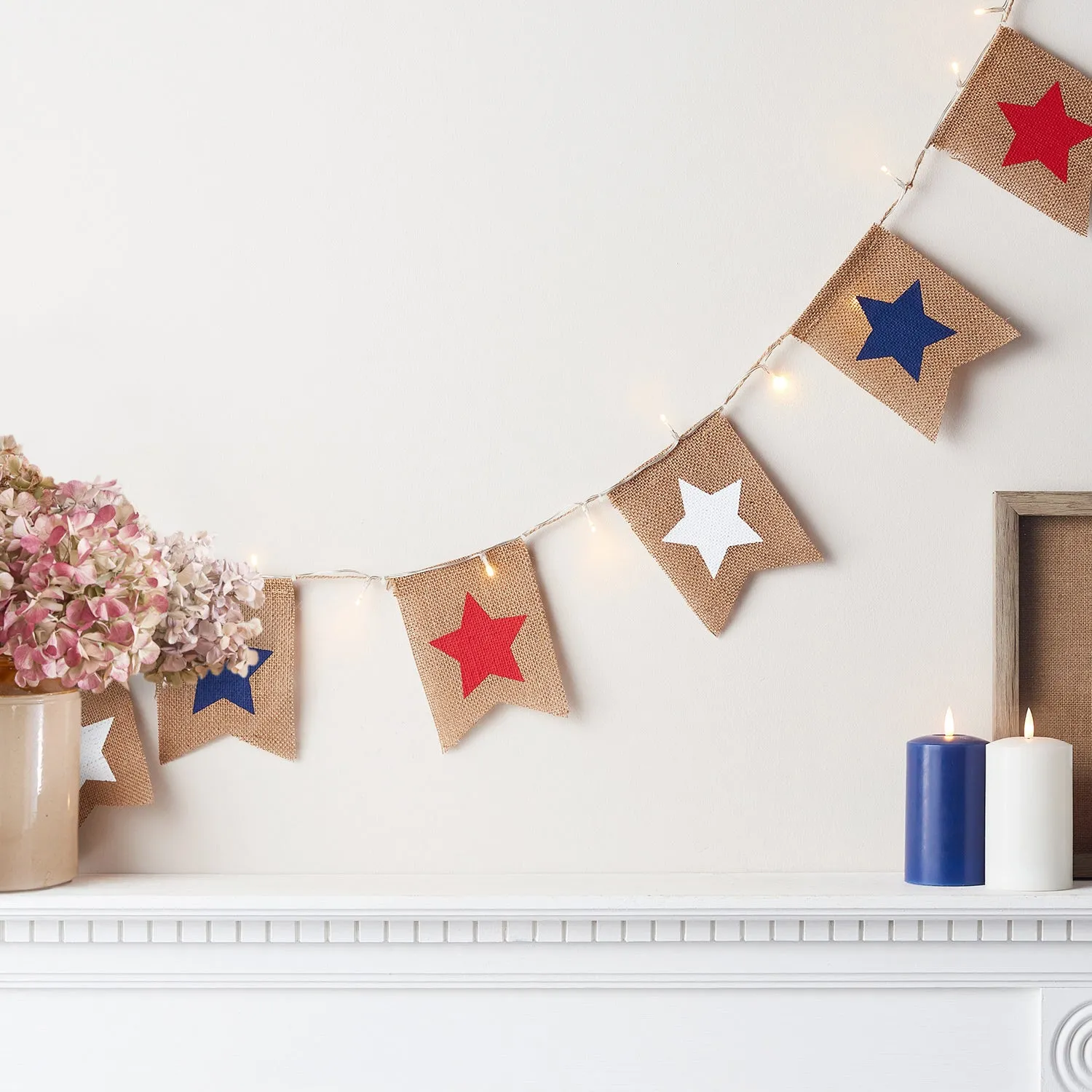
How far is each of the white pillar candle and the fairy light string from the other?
1.38 ft

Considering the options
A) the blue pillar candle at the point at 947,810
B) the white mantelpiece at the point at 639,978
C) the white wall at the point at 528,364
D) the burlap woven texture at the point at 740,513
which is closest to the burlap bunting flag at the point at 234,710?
the white wall at the point at 528,364

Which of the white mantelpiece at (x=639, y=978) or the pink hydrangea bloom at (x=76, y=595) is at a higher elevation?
the pink hydrangea bloom at (x=76, y=595)

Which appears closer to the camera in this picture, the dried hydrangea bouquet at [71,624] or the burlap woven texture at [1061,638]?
the dried hydrangea bouquet at [71,624]

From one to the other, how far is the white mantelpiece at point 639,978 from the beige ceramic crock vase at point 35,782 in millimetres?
47

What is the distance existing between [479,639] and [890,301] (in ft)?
1.75

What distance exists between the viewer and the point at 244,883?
98 cm

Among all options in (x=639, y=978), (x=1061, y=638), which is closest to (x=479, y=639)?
(x=639, y=978)

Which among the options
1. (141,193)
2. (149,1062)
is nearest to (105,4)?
(141,193)

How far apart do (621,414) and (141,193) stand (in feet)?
1.79

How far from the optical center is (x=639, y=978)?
0.95 meters

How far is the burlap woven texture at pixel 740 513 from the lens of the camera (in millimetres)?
1013

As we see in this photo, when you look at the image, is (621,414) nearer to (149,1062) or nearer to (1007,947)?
(1007,947)

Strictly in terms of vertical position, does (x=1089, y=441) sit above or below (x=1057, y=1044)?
above

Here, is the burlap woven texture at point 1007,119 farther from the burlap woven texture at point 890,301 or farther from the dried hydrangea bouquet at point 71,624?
the dried hydrangea bouquet at point 71,624
